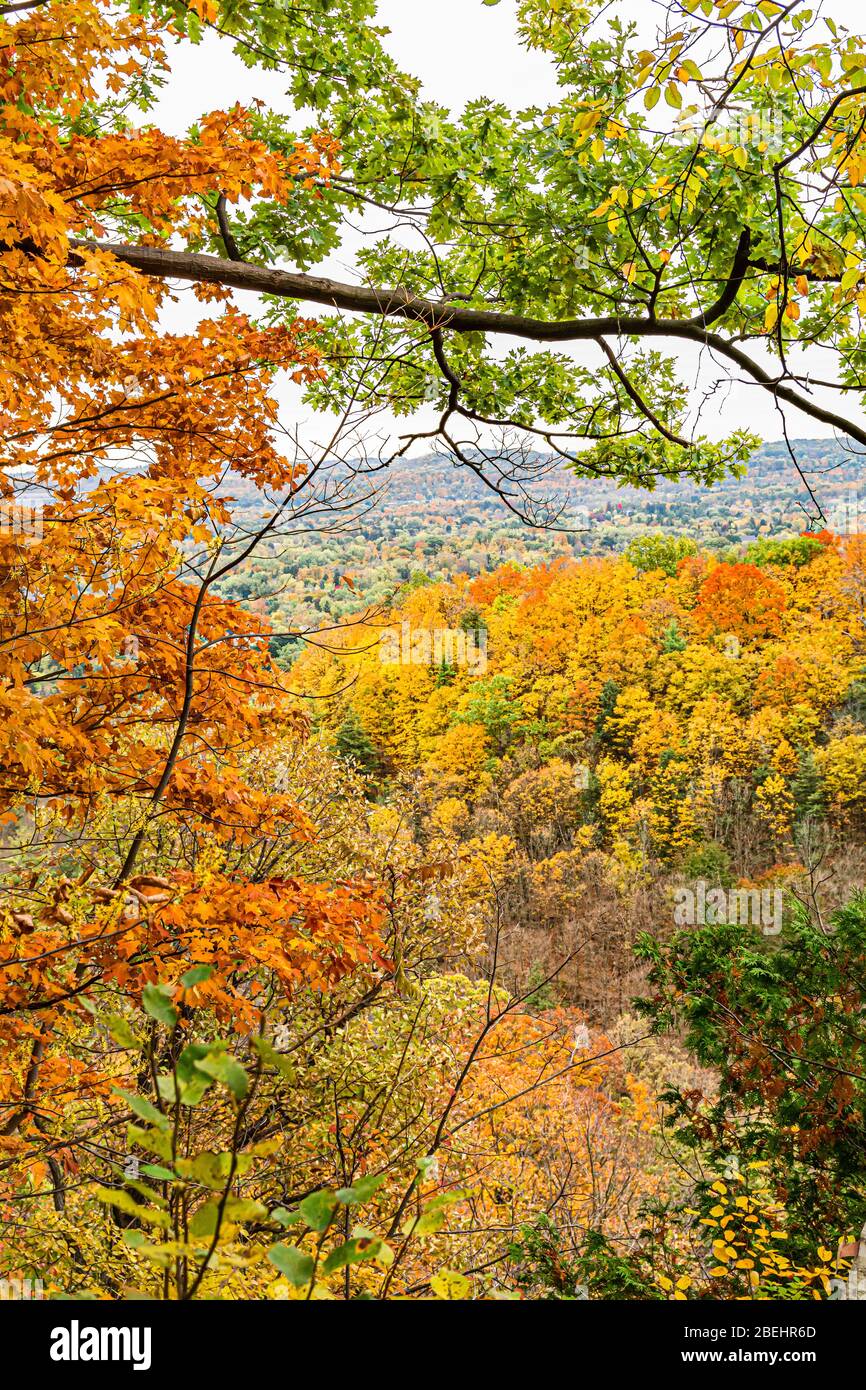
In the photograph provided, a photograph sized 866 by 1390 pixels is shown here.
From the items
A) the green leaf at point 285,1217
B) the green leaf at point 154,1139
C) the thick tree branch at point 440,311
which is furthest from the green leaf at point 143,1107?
the thick tree branch at point 440,311

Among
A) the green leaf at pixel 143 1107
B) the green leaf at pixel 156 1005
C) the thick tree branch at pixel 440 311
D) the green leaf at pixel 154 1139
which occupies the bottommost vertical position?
the green leaf at pixel 154 1139

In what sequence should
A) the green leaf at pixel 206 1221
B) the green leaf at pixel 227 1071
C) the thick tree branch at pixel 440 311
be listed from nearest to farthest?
the green leaf at pixel 227 1071, the green leaf at pixel 206 1221, the thick tree branch at pixel 440 311

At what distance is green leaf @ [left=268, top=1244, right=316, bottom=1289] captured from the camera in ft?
2.75

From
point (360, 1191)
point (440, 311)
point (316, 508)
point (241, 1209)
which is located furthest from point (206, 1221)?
point (440, 311)

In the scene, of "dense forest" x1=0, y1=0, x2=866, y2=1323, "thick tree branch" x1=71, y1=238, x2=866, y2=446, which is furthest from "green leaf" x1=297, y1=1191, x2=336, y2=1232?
"thick tree branch" x1=71, y1=238, x2=866, y2=446

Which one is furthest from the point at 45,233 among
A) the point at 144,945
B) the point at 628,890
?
the point at 628,890

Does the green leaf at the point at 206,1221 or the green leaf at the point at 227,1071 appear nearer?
the green leaf at the point at 227,1071

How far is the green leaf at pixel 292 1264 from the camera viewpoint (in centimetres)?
84

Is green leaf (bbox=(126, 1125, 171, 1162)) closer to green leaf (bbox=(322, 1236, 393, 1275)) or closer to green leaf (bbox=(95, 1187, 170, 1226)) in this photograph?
green leaf (bbox=(95, 1187, 170, 1226))

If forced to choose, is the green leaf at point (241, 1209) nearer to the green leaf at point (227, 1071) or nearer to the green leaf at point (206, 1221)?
the green leaf at point (206, 1221)

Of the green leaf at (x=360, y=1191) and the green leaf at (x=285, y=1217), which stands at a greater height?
the green leaf at (x=360, y=1191)

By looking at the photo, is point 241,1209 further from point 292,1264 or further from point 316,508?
point 316,508

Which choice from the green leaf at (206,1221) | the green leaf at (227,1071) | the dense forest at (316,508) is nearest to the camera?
the green leaf at (227,1071)

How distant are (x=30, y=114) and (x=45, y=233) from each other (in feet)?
3.72
